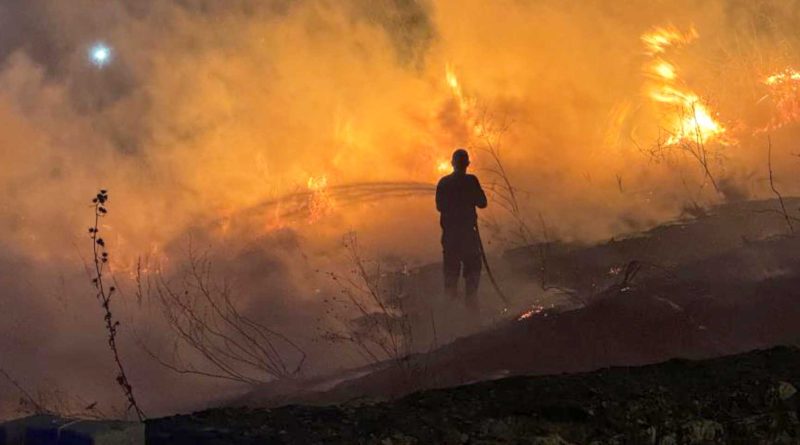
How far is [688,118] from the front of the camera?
12234 millimetres

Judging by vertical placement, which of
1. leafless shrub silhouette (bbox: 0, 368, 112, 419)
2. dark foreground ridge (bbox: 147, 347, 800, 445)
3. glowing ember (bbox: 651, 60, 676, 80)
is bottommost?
dark foreground ridge (bbox: 147, 347, 800, 445)

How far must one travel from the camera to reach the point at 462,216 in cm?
805

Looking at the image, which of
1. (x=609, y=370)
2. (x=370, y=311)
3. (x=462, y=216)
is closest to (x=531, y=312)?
(x=462, y=216)

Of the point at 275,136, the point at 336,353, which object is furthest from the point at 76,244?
the point at 336,353

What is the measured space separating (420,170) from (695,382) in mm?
9680

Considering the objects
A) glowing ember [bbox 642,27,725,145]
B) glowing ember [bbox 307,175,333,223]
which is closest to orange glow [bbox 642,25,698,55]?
glowing ember [bbox 642,27,725,145]

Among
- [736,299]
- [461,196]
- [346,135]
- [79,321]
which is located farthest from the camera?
[346,135]

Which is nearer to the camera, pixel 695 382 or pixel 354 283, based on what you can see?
pixel 695 382

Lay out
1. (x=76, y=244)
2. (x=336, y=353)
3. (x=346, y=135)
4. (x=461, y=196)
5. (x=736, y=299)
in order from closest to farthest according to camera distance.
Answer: (x=736, y=299), (x=461, y=196), (x=336, y=353), (x=76, y=244), (x=346, y=135)

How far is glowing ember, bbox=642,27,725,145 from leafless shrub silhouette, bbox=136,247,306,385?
7.99m

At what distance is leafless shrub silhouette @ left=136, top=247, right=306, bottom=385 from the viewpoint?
8156mm

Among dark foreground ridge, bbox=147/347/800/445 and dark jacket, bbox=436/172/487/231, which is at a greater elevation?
dark jacket, bbox=436/172/487/231

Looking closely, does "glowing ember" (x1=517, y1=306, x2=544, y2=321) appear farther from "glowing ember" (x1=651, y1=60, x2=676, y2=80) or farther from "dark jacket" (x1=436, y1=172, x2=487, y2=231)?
"glowing ember" (x1=651, y1=60, x2=676, y2=80)

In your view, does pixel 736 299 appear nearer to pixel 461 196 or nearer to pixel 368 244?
pixel 461 196
